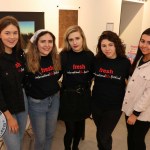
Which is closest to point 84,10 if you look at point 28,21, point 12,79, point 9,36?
point 28,21

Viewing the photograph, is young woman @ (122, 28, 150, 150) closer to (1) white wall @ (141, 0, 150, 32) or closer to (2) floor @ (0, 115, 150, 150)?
(2) floor @ (0, 115, 150, 150)

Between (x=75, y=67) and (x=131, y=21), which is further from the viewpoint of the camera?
(x=131, y=21)

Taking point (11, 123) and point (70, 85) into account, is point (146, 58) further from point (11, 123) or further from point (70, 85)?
point (11, 123)

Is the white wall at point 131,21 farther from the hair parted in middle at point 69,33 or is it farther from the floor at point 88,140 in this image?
the hair parted in middle at point 69,33

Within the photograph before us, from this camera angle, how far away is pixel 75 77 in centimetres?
185

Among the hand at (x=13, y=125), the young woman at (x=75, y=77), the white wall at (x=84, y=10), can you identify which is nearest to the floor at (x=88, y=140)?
the young woman at (x=75, y=77)

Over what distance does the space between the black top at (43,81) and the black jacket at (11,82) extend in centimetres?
12

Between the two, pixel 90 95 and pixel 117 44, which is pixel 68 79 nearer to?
pixel 90 95

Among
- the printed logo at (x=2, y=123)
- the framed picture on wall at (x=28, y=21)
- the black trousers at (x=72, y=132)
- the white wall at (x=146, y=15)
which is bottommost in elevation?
the black trousers at (x=72, y=132)

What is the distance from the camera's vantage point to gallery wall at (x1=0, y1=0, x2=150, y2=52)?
257cm

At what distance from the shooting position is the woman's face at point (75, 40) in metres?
1.81

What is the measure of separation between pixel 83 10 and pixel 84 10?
3 centimetres

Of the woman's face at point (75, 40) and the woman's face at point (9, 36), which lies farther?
the woman's face at point (75, 40)

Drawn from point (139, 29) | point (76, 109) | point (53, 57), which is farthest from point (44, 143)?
point (139, 29)
